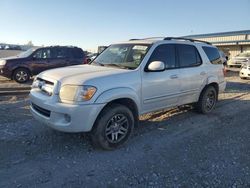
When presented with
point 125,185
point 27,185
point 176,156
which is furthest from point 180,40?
point 27,185

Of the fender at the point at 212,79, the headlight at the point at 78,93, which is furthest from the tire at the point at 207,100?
the headlight at the point at 78,93

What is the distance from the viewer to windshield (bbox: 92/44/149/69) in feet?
17.8

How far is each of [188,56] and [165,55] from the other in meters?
0.91

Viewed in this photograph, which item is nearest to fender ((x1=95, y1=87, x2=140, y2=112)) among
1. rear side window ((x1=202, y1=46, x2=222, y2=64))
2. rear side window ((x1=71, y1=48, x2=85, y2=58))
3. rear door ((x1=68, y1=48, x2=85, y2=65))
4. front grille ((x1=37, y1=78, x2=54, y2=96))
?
front grille ((x1=37, y1=78, x2=54, y2=96))

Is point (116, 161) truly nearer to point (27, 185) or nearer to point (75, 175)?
point (75, 175)

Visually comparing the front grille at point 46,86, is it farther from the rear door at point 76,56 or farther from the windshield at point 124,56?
the rear door at point 76,56

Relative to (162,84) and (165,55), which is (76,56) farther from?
(162,84)

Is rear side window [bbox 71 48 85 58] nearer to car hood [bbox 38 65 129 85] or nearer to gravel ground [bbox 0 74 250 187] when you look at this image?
gravel ground [bbox 0 74 250 187]

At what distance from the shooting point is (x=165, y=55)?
587 cm

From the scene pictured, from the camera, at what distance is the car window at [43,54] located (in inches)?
524

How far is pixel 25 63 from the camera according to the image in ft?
42.3

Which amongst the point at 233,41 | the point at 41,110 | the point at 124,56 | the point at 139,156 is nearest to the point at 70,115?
the point at 41,110

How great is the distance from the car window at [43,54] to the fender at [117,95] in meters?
9.49

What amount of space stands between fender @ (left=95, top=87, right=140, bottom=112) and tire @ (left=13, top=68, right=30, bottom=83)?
9.28m
